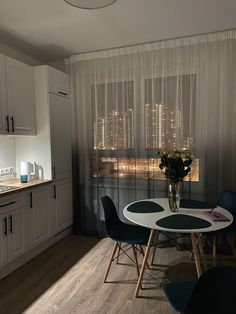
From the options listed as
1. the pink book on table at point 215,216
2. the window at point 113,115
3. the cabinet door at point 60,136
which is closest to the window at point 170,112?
the window at point 113,115

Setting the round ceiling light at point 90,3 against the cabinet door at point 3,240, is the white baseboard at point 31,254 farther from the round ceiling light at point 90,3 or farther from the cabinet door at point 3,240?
the round ceiling light at point 90,3

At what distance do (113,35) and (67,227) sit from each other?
103 inches

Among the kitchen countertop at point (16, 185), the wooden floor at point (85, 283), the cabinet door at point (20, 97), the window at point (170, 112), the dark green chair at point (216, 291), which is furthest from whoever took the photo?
the window at point (170, 112)

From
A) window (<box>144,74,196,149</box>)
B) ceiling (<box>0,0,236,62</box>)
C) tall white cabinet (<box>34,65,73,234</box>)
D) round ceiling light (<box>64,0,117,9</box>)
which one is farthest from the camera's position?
tall white cabinet (<box>34,65,73,234</box>)

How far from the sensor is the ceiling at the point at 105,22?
232 centimetres

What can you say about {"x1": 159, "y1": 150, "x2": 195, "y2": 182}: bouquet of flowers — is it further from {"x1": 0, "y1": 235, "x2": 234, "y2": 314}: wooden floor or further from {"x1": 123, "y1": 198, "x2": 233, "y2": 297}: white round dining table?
{"x1": 0, "y1": 235, "x2": 234, "y2": 314}: wooden floor

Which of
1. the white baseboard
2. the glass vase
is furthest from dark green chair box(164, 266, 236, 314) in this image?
the white baseboard

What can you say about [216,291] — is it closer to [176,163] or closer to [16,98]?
[176,163]

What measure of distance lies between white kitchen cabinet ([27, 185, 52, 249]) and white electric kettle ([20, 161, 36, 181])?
261mm

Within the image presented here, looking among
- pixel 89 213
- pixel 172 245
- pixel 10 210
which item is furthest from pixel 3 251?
pixel 172 245

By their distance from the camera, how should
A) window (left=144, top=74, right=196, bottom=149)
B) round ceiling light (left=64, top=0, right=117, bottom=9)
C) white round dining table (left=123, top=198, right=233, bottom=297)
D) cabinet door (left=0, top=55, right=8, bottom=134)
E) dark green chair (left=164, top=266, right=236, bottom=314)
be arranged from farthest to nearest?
window (left=144, top=74, right=196, bottom=149) < cabinet door (left=0, top=55, right=8, bottom=134) < white round dining table (left=123, top=198, right=233, bottom=297) < round ceiling light (left=64, top=0, right=117, bottom=9) < dark green chair (left=164, top=266, right=236, bottom=314)

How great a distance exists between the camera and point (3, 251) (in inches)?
99.5

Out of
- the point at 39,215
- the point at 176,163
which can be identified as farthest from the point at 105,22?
the point at 39,215

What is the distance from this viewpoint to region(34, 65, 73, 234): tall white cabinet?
10.6 feet
